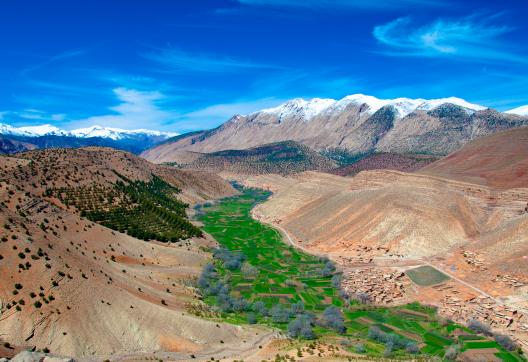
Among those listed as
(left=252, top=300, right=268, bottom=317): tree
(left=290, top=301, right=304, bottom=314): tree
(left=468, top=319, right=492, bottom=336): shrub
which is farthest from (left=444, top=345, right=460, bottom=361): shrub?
(left=252, top=300, right=268, bottom=317): tree

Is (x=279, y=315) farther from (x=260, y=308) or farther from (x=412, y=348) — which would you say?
(x=412, y=348)

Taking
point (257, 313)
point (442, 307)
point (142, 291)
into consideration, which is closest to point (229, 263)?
point (257, 313)

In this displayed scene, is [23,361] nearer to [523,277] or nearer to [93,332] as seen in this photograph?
[93,332]

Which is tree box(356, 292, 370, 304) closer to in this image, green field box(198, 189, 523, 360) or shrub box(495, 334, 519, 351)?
green field box(198, 189, 523, 360)

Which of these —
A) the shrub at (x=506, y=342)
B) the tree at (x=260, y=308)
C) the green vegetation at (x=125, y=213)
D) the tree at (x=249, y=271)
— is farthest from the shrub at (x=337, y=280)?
the green vegetation at (x=125, y=213)

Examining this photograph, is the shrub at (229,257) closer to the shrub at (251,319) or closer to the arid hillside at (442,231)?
the arid hillside at (442,231)

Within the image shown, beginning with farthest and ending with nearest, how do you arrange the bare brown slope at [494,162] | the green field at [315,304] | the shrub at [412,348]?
the bare brown slope at [494,162] → the green field at [315,304] → the shrub at [412,348]

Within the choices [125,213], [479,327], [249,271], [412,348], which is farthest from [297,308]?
[125,213]
